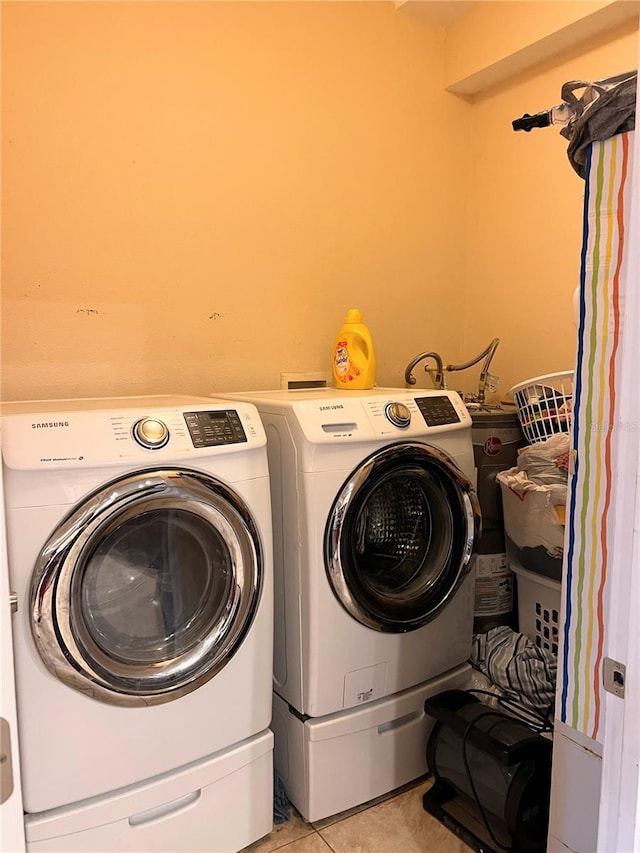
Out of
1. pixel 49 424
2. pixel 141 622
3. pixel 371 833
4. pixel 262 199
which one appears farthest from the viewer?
pixel 262 199

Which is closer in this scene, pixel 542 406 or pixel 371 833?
pixel 371 833

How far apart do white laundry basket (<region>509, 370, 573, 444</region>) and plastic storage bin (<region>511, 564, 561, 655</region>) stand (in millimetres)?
425

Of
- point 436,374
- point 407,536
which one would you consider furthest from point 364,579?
point 436,374

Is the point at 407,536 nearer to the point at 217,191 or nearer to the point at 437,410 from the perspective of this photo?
the point at 437,410

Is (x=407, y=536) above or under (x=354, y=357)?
under

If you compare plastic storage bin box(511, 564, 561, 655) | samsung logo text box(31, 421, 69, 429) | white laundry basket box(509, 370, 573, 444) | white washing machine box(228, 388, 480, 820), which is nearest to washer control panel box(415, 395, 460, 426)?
white washing machine box(228, 388, 480, 820)

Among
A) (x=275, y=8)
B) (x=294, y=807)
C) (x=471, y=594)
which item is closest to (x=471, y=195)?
(x=275, y=8)

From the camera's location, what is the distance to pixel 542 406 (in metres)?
1.87

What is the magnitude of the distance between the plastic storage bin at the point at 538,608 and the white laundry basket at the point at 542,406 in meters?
0.43

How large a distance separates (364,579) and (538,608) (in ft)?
2.19

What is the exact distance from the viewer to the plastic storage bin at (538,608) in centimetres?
186

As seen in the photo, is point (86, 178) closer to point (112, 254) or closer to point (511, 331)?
point (112, 254)

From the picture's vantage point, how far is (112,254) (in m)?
1.83

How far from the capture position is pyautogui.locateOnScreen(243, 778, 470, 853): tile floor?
4.99 ft
